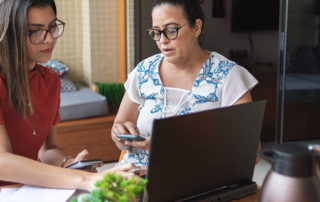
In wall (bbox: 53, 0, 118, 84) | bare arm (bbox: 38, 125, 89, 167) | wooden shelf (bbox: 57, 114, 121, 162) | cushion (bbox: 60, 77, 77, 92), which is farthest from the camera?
→ wall (bbox: 53, 0, 118, 84)

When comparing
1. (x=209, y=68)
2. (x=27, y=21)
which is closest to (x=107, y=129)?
(x=209, y=68)

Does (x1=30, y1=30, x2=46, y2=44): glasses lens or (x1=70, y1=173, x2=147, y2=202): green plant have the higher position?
(x1=30, y1=30, x2=46, y2=44): glasses lens

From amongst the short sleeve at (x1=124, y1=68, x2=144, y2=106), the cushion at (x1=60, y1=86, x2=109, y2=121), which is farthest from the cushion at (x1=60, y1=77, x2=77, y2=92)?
the short sleeve at (x1=124, y1=68, x2=144, y2=106)

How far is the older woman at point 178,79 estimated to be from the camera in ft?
6.19

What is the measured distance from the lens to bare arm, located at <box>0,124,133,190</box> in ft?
4.43

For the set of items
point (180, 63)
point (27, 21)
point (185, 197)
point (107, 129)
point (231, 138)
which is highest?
point (27, 21)

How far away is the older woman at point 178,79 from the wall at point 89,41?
226 cm

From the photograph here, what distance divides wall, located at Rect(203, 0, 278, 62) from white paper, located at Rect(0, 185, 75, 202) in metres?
2.91

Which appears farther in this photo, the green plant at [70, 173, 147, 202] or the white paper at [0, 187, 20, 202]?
the white paper at [0, 187, 20, 202]

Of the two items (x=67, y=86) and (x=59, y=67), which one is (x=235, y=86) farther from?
(x=59, y=67)

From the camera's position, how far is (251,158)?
1.33m

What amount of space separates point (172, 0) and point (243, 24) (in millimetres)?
2556

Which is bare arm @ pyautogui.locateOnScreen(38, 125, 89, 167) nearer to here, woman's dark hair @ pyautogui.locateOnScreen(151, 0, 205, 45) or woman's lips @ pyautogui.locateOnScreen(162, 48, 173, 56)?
woman's lips @ pyautogui.locateOnScreen(162, 48, 173, 56)

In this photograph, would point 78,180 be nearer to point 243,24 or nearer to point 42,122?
point 42,122
